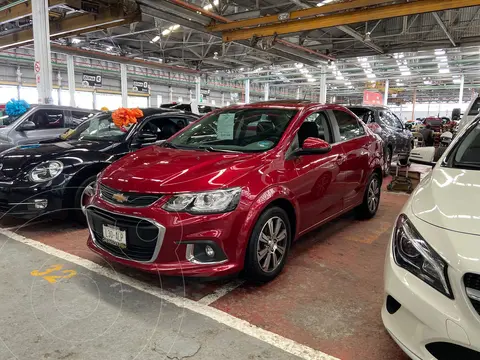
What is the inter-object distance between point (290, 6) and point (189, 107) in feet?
15.9

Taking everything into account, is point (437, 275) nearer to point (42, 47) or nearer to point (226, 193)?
point (226, 193)

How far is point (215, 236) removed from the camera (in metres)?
2.52

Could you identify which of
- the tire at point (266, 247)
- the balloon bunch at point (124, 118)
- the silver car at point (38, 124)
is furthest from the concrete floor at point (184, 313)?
the silver car at point (38, 124)

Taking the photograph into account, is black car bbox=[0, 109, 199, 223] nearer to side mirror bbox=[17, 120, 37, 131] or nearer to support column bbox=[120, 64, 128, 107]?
side mirror bbox=[17, 120, 37, 131]

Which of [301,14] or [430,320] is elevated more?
[301,14]

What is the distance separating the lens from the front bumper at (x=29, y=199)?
3891 mm

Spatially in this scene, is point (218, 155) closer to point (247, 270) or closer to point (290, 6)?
A: point (247, 270)

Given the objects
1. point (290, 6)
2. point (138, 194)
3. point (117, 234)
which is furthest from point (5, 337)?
point (290, 6)

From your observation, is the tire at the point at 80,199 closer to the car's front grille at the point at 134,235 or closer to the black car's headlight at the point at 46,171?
the black car's headlight at the point at 46,171

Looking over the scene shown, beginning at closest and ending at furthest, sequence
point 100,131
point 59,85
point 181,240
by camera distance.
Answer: point 181,240, point 100,131, point 59,85

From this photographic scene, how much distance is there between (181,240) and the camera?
2.52 meters

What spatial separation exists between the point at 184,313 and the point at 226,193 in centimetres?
89

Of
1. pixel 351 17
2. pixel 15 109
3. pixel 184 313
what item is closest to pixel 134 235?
pixel 184 313

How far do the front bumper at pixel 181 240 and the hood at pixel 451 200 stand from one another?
119 cm
